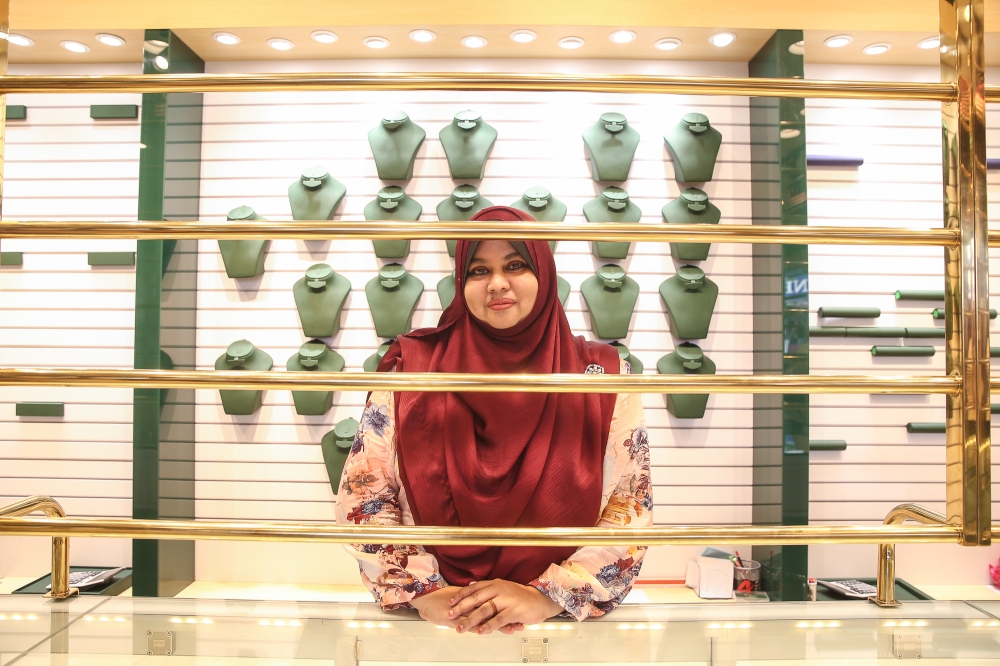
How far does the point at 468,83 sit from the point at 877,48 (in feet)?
11.4

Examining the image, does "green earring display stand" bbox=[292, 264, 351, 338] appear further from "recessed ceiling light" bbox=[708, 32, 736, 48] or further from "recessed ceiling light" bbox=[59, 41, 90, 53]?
"recessed ceiling light" bbox=[708, 32, 736, 48]

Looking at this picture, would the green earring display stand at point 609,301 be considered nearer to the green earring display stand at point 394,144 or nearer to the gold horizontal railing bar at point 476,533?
the green earring display stand at point 394,144

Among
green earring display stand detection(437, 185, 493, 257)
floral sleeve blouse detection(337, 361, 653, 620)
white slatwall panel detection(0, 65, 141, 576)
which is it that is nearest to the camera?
floral sleeve blouse detection(337, 361, 653, 620)

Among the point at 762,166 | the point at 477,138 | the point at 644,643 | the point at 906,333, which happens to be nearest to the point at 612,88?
the point at 644,643

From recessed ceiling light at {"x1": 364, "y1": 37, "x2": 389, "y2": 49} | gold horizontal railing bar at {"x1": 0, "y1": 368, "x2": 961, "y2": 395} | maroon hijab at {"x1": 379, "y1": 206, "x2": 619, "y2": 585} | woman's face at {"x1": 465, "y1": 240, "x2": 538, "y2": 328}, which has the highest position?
recessed ceiling light at {"x1": 364, "y1": 37, "x2": 389, "y2": 49}

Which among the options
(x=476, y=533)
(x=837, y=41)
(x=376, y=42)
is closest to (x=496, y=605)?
(x=476, y=533)

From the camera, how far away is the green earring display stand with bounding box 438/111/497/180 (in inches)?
137

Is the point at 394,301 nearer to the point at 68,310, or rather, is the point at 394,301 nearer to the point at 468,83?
the point at 68,310

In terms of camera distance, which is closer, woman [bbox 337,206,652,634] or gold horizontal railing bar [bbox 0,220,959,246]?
gold horizontal railing bar [bbox 0,220,959,246]

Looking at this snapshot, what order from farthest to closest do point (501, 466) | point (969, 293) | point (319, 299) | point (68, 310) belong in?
point (68, 310) → point (319, 299) → point (501, 466) → point (969, 293)

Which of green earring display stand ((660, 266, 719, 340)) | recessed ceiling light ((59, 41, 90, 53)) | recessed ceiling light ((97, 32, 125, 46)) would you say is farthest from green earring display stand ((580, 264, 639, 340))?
recessed ceiling light ((59, 41, 90, 53))

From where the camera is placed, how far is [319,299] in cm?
353

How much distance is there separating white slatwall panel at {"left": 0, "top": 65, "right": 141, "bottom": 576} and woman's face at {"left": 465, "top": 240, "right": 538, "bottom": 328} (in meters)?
3.00

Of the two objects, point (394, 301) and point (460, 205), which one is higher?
point (460, 205)
